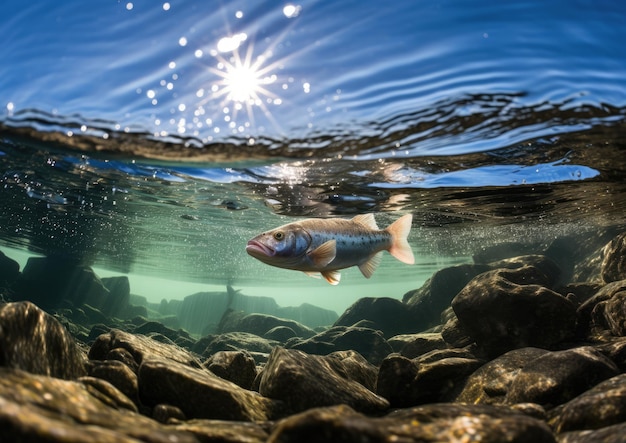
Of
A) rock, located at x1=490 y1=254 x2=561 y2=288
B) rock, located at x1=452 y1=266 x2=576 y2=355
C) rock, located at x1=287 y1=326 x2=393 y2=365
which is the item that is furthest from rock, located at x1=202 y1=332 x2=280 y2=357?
rock, located at x1=490 y1=254 x2=561 y2=288

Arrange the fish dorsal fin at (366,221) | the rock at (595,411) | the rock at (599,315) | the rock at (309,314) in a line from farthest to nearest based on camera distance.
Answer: the rock at (309,314) < the rock at (599,315) < the fish dorsal fin at (366,221) < the rock at (595,411)

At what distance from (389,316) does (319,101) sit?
17079mm

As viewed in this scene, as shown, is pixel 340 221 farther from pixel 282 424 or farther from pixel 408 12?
pixel 282 424

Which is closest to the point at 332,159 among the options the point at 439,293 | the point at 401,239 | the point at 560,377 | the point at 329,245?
the point at 401,239

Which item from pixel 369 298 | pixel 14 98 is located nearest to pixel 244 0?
pixel 14 98

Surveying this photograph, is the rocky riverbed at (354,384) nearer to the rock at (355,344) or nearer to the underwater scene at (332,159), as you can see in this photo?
the underwater scene at (332,159)

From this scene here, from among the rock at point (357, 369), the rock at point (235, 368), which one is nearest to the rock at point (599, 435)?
the rock at point (357, 369)

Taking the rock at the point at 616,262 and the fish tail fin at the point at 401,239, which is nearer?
the fish tail fin at the point at 401,239

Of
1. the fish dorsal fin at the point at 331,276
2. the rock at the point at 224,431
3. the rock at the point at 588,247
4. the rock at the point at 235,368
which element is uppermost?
the rock at the point at 588,247

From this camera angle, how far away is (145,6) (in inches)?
197

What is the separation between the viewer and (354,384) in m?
6.27

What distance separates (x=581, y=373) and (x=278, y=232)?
4.94 meters

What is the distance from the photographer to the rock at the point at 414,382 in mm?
6711

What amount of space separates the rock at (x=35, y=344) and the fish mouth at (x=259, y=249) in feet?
8.74
